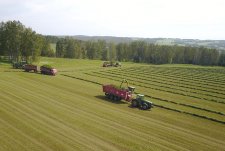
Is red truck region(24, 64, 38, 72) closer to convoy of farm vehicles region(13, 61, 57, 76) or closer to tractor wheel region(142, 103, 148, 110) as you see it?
convoy of farm vehicles region(13, 61, 57, 76)

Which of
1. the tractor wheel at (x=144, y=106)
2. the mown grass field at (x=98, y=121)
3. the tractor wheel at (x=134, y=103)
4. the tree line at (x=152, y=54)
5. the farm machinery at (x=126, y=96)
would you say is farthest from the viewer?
the tree line at (x=152, y=54)

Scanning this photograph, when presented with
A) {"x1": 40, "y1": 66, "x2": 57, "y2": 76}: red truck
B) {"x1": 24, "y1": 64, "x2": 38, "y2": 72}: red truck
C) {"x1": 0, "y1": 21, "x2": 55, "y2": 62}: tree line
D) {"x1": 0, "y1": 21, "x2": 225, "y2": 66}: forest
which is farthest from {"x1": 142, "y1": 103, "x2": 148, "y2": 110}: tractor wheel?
{"x1": 0, "y1": 21, "x2": 225, "y2": 66}: forest

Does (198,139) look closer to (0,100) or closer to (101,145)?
(101,145)

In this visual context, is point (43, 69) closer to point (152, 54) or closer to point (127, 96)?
point (127, 96)

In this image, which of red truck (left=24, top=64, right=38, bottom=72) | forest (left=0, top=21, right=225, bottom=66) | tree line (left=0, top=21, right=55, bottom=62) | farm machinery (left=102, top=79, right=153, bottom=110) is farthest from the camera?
forest (left=0, top=21, right=225, bottom=66)

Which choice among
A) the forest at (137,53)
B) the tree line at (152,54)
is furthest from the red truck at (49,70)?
the tree line at (152,54)

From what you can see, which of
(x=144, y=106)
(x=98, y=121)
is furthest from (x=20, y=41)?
(x=98, y=121)

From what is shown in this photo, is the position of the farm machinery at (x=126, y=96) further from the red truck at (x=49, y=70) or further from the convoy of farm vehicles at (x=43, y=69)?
the convoy of farm vehicles at (x=43, y=69)

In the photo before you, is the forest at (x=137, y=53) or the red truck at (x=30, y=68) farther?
the forest at (x=137, y=53)

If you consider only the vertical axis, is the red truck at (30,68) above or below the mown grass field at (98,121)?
above

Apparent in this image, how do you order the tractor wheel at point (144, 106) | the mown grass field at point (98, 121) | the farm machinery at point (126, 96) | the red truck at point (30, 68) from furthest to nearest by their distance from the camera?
the red truck at point (30, 68) < the farm machinery at point (126, 96) < the tractor wheel at point (144, 106) < the mown grass field at point (98, 121)
